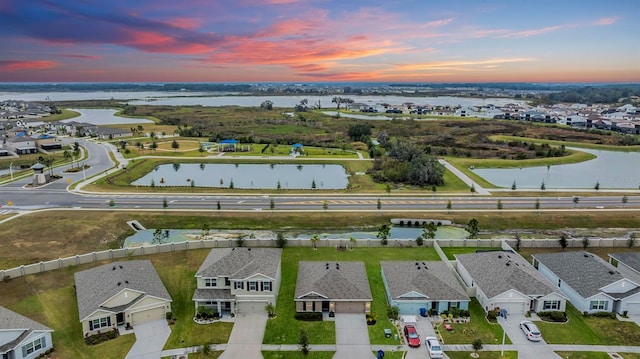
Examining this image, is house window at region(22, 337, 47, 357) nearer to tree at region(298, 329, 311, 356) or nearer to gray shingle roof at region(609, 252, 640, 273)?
tree at region(298, 329, 311, 356)

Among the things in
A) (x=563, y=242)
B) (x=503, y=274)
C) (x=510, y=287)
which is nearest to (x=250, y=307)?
(x=510, y=287)

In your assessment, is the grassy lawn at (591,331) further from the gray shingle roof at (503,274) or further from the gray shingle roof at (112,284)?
the gray shingle roof at (112,284)

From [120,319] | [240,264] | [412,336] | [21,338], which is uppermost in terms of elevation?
[240,264]

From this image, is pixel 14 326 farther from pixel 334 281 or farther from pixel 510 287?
pixel 510 287

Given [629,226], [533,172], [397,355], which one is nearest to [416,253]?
[397,355]

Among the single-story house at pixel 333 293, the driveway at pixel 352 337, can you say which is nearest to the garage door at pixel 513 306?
the single-story house at pixel 333 293

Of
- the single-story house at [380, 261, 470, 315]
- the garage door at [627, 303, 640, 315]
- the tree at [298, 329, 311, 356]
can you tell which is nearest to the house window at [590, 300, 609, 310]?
the garage door at [627, 303, 640, 315]
